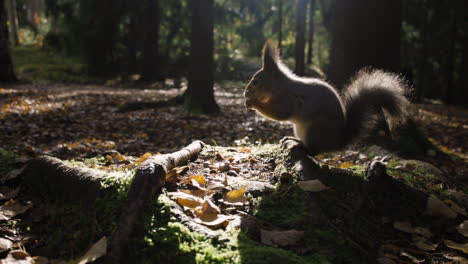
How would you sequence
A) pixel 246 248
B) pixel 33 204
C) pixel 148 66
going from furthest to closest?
1. pixel 148 66
2. pixel 33 204
3. pixel 246 248

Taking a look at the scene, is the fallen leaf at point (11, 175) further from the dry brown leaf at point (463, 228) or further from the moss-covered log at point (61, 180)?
the dry brown leaf at point (463, 228)

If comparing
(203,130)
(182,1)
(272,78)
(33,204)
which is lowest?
(203,130)

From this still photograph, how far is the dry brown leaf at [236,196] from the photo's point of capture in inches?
96.8

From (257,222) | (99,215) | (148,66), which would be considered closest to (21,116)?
(99,215)

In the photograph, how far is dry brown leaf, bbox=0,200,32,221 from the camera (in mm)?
2291

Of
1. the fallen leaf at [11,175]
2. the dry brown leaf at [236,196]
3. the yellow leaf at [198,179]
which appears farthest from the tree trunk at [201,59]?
the dry brown leaf at [236,196]

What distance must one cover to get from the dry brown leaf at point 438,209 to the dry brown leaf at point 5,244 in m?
2.60

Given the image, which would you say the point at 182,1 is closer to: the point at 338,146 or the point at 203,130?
the point at 203,130

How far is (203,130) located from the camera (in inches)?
284

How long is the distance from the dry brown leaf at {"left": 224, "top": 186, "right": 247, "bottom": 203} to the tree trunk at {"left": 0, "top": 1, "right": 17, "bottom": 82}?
1222cm

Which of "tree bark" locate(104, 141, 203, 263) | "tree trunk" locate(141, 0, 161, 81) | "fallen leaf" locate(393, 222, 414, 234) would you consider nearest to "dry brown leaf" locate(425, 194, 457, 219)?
"fallen leaf" locate(393, 222, 414, 234)

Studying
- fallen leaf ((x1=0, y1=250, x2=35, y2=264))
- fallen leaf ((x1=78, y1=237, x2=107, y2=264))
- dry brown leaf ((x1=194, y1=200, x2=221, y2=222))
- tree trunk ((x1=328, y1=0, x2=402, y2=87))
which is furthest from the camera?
tree trunk ((x1=328, y1=0, x2=402, y2=87))

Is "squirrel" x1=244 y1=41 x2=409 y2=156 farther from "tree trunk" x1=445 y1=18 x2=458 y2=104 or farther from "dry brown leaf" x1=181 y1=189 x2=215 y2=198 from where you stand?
"tree trunk" x1=445 y1=18 x2=458 y2=104

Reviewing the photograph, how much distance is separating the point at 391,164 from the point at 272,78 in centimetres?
147
